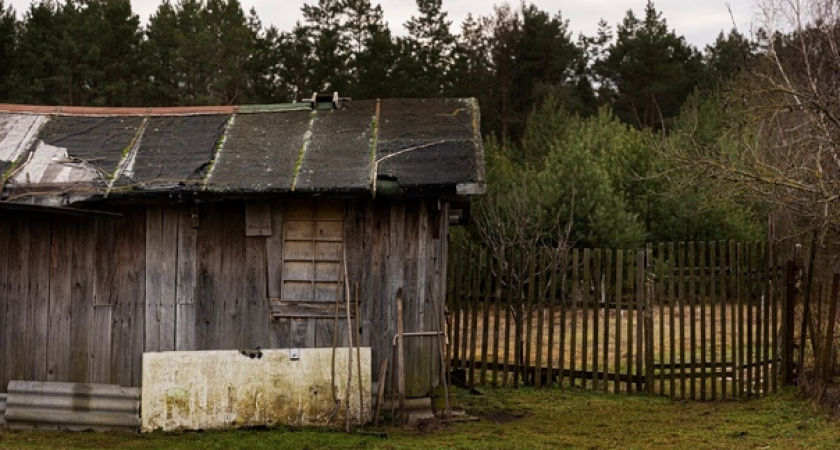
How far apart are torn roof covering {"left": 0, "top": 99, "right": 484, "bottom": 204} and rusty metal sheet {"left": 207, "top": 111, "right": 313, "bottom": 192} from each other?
→ 1 cm

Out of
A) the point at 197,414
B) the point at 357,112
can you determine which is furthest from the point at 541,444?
the point at 357,112

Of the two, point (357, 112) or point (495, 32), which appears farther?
point (495, 32)

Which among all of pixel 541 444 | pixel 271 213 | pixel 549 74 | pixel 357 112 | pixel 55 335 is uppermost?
pixel 549 74

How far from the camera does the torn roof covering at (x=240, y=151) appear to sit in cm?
857

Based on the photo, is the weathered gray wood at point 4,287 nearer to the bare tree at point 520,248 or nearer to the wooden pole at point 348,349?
the wooden pole at point 348,349

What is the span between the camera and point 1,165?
29.3 feet

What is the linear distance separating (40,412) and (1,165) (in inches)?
97.5

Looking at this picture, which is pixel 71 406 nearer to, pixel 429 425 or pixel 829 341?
pixel 429 425

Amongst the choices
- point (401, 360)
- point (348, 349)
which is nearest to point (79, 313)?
point (348, 349)

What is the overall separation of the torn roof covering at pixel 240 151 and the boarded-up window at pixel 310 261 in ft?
1.82

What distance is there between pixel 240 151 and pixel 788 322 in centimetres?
698

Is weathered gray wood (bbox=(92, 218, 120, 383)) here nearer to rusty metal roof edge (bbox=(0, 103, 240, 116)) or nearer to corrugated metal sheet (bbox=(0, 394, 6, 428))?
corrugated metal sheet (bbox=(0, 394, 6, 428))

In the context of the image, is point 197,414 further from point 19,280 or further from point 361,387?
point 19,280

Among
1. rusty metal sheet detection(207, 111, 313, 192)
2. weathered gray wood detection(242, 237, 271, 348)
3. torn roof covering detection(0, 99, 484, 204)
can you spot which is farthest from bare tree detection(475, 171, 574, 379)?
weathered gray wood detection(242, 237, 271, 348)
